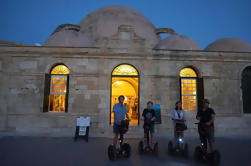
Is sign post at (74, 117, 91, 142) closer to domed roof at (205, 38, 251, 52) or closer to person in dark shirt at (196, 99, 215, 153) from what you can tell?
person in dark shirt at (196, 99, 215, 153)

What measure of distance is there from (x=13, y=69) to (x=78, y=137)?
627cm

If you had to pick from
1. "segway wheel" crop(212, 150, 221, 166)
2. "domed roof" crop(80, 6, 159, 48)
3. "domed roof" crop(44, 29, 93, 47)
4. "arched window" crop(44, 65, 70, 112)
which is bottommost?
"segway wheel" crop(212, 150, 221, 166)

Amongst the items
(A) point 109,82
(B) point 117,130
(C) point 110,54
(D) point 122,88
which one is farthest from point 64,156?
(D) point 122,88

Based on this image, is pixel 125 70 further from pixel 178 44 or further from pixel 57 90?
pixel 178 44

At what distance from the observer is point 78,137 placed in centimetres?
850

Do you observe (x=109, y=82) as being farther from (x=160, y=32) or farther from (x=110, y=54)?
(x=160, y=32)

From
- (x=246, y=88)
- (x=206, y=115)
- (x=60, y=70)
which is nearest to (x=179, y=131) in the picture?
(x=206, y=115)

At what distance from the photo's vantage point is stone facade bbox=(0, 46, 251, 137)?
1018 centimetres

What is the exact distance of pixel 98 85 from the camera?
34.5ft

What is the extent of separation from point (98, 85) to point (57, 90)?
267 centimetres

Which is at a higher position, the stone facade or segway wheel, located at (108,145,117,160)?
the stone facade

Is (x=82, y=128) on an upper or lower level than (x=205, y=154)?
upper

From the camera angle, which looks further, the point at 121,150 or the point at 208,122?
the point at 121,150

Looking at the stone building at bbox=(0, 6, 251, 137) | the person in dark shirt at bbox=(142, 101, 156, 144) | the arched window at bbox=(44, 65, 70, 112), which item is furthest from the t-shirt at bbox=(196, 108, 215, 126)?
the arched window at bbox=(44, 65, 70, 112)
